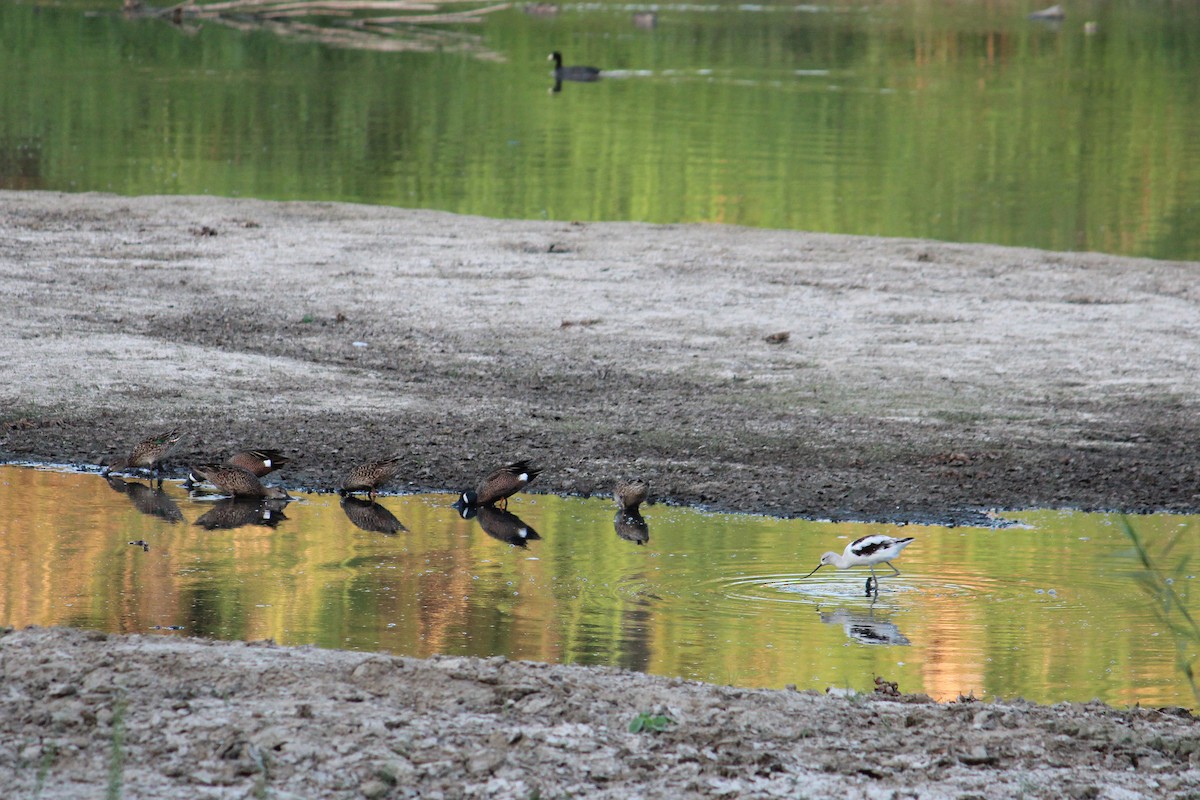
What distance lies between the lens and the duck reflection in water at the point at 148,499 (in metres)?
9.46

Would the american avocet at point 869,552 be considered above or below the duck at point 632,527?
Result: above

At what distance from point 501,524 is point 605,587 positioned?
116 centimetres

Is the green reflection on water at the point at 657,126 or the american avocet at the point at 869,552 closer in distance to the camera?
the american avocet at the point at 869,552

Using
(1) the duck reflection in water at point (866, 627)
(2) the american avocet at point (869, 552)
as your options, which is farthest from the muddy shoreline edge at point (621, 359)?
(1) the duck reflection in water at point (866, 627)

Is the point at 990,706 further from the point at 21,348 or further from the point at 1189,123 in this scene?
the point at 1189,123

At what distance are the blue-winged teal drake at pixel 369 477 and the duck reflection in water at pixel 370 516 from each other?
2.5 inches

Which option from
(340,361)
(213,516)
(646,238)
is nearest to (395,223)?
(646,238)

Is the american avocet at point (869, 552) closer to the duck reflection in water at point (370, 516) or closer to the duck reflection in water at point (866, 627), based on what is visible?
the duck reflection in water at point (866, 627)

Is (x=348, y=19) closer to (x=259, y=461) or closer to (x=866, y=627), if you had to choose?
(x=259, y=461)

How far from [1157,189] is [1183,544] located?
55.5ft

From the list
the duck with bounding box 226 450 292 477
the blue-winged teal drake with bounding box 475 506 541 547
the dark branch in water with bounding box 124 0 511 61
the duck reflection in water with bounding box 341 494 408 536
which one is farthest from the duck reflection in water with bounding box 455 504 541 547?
the dark branch in water with bounding box 124 0 511 61

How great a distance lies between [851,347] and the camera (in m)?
13.2

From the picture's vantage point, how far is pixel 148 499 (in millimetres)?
9688

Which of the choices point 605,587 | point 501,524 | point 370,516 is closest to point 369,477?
point 370,516
